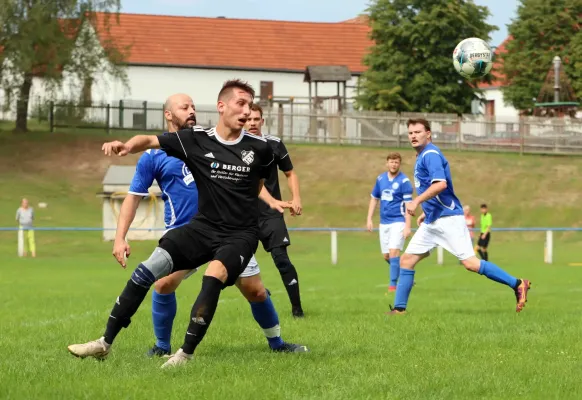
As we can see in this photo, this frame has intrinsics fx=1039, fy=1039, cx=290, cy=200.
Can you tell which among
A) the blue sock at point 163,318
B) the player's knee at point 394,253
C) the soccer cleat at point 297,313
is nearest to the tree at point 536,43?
the player's knee at point 394,253

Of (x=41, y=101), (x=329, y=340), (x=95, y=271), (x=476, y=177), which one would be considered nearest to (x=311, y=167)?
(x=476, y=177)

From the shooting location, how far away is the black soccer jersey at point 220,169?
7473 millimetres

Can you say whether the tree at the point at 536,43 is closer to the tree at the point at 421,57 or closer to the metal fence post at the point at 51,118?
the tree at the point at 421,57

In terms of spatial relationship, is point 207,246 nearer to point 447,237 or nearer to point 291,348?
point 291,348

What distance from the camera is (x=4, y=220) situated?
3622cm

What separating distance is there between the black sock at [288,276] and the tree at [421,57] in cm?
4606

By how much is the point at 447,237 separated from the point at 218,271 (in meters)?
5.04

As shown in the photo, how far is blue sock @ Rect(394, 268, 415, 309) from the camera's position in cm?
1173

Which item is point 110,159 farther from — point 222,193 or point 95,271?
point 222,193

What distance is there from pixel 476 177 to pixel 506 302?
29543 millimetres

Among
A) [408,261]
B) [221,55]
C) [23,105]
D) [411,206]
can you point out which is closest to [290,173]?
[411,206]

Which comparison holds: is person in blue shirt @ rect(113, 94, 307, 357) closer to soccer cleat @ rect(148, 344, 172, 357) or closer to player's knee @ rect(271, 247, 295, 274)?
soccer cleat @ rect(148, 344, 172, 357)

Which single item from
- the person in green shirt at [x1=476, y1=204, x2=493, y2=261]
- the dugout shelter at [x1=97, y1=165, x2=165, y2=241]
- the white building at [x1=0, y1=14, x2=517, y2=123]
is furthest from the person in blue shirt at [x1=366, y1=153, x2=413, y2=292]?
the white building at [x1=0, y1=14, x2=517, y2=123]

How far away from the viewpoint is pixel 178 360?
23.8 ft
